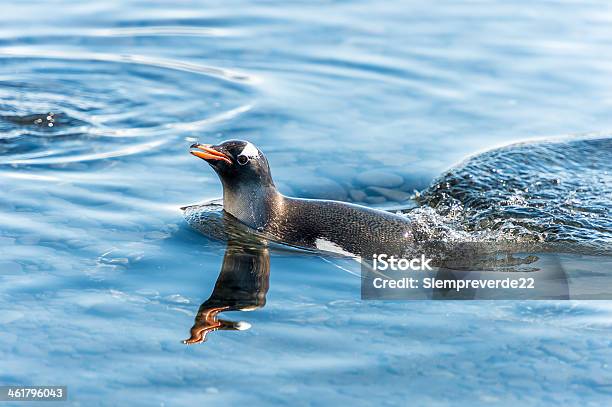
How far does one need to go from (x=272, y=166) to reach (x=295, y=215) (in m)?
1.64

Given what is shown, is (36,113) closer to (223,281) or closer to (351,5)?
(223,281)

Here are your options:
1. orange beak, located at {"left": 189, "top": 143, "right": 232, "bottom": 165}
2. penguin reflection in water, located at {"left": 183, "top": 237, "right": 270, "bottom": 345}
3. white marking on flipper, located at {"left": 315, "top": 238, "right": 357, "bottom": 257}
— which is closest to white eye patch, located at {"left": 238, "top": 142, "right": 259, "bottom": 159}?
orange beak, located at {"left": 189, "top": 143, "right": 232, "bottom": 165}

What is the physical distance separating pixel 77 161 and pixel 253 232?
7.22 feet

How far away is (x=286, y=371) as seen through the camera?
5.45 meters

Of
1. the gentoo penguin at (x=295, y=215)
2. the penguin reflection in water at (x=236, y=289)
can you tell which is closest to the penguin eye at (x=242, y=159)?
the gentoo penguin at (x=295, y=215)

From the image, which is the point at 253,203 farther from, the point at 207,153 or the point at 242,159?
the point at 207,153

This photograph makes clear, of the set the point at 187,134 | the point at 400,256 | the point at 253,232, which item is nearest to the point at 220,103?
the point at 187,134

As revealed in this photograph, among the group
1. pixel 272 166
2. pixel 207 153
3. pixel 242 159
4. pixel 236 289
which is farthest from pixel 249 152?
pixel 272 166

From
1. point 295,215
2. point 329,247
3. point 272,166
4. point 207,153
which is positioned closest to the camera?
point 329,247

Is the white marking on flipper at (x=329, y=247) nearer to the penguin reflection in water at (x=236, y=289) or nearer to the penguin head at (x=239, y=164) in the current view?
the penguin reflection in water at (x=236, y=289)

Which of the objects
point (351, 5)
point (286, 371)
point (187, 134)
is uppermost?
point (351, 5)

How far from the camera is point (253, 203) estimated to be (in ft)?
24.9

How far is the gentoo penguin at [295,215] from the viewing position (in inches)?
283

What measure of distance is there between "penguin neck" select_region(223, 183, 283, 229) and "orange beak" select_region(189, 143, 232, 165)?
11.8 inches
